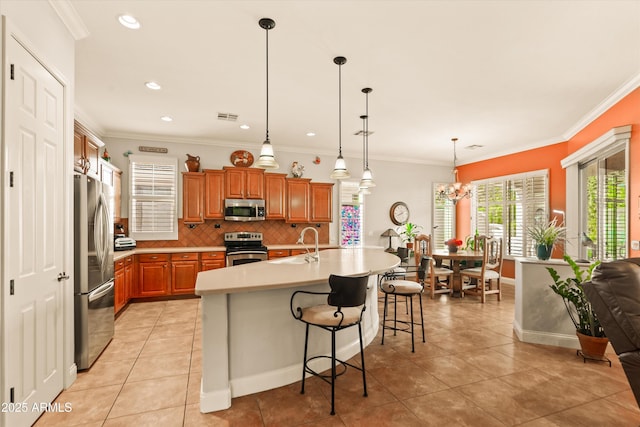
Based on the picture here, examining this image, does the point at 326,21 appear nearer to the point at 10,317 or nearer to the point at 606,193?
the point at 10,317

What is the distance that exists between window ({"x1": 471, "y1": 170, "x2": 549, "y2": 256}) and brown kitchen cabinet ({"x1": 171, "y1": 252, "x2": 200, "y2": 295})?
596 cm

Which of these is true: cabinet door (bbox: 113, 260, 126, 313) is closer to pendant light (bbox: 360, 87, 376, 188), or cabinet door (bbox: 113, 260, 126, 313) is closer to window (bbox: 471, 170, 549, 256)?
pendant light (bbox: 360, 87, 376, 188)

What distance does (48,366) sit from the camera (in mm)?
2283

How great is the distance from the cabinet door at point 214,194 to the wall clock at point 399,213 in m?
3.82

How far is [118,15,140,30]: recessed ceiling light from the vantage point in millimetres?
2512

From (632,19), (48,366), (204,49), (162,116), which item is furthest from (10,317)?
(632,19)

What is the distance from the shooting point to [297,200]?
6.32 meters

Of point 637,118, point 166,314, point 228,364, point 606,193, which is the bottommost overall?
point 166,314

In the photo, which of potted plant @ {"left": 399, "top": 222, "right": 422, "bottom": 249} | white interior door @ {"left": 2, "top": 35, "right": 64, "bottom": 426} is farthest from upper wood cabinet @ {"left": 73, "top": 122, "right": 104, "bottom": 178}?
potted plant @ {"left": 399, "top": 222, "right": 422, "bottom": 249}

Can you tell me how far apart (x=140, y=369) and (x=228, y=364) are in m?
1.13

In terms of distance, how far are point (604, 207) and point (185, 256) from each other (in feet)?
20.7

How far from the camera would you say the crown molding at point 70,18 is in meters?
2.35

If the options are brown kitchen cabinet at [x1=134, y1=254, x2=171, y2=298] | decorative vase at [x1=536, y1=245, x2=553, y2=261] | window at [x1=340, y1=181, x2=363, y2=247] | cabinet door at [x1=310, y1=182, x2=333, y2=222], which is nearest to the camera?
decorative vase at [x1=536, y1=245, x2=553, y2=261]

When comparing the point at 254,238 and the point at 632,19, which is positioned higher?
the point at 632,19
